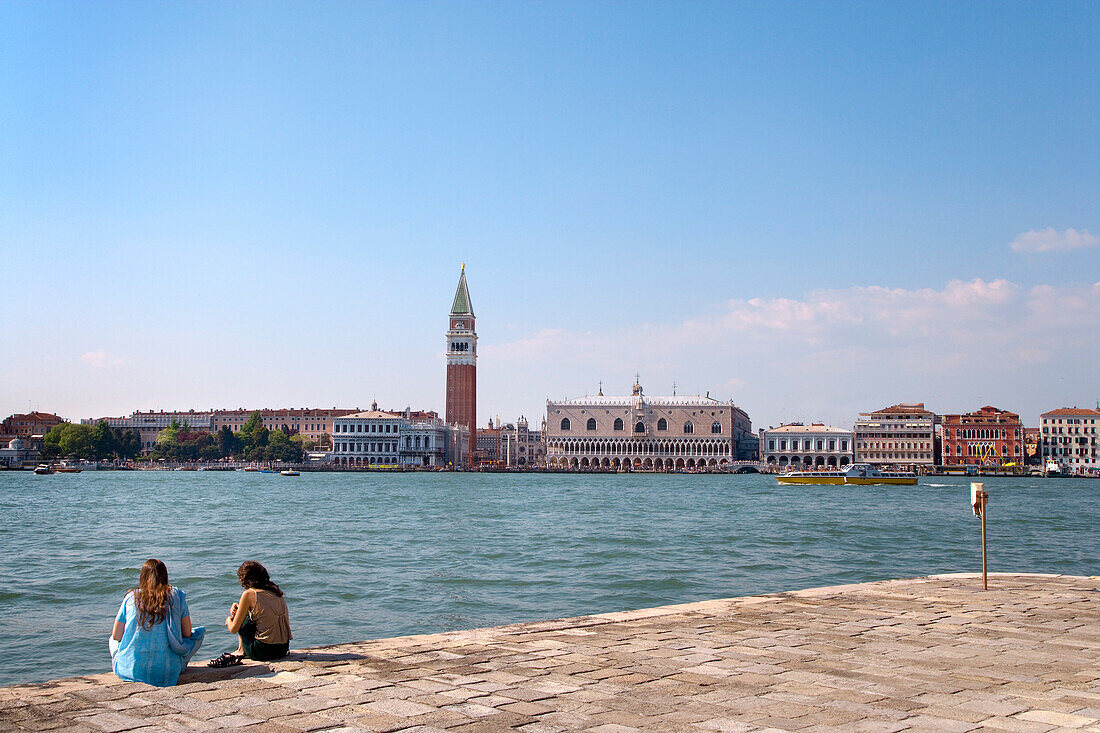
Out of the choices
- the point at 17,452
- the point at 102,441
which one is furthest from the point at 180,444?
the point at 17,452

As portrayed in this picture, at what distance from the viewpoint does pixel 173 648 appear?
6.22 metres

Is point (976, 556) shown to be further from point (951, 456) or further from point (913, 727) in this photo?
point (951, 456)

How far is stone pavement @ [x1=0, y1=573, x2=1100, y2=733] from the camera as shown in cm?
525

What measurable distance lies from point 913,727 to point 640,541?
61.6 ft

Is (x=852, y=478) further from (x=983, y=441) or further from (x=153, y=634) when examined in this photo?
(x=153, y=634)

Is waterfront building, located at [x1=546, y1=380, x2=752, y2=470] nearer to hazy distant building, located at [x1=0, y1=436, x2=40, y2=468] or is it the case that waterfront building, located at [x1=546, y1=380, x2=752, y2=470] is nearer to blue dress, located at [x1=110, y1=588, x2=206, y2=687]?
hazy distant building, located at [x1=0, y1=436, x2=40, y2=468]

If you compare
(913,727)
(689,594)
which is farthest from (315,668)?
(689,594)

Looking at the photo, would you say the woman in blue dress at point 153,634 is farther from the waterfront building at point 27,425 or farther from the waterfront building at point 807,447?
the waterfront building at point 27,425

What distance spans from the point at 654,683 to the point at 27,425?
471 feet

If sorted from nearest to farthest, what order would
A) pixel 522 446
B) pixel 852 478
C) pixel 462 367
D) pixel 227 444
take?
pixel 852 478 → pixel 462 367 → pixel 227 444 → pixel 522 446

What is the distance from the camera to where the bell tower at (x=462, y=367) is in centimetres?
11325

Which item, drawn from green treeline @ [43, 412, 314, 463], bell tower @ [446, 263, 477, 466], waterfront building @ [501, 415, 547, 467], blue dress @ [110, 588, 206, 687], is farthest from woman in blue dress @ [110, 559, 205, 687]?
waterfront building @ [501, 415, 547, 467]

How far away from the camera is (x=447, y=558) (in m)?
20.3

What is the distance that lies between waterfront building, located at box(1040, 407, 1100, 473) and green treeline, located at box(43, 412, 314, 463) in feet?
280
